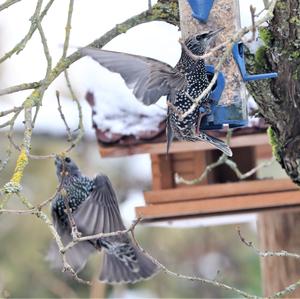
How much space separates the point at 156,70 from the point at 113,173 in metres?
4.78

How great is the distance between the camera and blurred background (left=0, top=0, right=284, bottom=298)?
21.0 ft

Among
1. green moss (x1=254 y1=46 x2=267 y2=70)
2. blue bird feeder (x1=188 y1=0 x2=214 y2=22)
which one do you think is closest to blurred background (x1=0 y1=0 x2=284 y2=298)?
blue bird feeder (x1=188 y1=0 x2=214 y2=22)

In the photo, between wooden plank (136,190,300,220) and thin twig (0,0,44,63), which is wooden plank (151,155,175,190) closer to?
wooden plank (136,190,300,220)

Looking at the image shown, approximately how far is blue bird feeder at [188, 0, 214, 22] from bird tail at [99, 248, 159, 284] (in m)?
1.55

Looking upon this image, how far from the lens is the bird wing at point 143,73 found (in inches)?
108

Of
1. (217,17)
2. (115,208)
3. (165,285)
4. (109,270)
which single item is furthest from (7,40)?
(217,17)

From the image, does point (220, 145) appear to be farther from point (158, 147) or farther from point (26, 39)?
point (158, 147)

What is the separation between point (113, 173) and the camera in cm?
773

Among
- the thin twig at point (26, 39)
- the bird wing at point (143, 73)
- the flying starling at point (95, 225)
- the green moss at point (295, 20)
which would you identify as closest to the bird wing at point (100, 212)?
the flying starling at point (95, 225)

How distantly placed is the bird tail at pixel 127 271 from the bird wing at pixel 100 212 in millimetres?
588

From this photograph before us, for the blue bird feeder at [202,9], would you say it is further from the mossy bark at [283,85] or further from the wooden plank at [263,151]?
the wooden plank at [263,151]

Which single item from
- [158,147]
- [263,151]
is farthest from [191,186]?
[263,151]

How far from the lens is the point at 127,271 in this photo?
4520 mm

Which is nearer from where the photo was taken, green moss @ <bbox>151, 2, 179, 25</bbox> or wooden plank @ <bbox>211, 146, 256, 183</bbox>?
green moss @ <bbox>151, 2, 179, 25</bbox>
